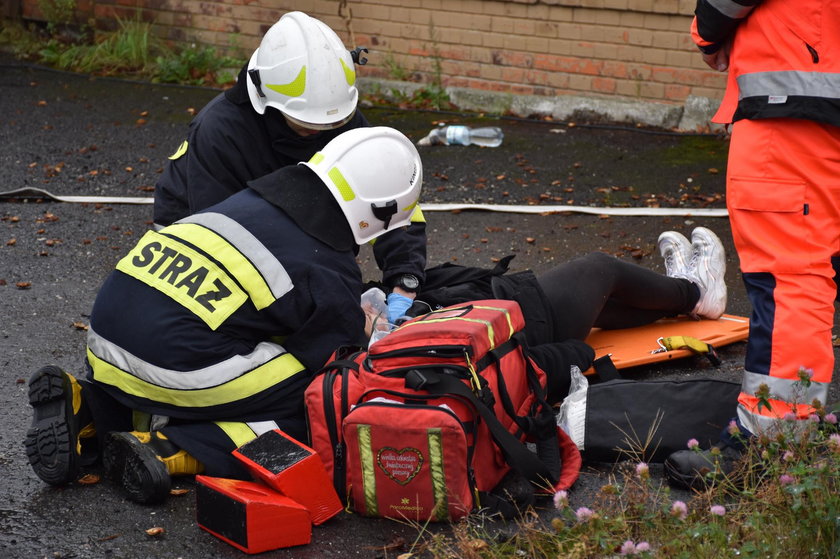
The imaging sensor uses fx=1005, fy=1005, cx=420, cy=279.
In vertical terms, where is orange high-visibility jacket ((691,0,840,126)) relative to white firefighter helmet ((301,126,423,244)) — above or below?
above

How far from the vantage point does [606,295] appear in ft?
13.8

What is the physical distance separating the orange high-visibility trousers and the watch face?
1399 mm

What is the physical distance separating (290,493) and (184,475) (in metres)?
0.56

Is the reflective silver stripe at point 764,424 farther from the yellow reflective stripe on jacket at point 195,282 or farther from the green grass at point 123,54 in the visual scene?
the green grass at point 123,54

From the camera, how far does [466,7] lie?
8.88m

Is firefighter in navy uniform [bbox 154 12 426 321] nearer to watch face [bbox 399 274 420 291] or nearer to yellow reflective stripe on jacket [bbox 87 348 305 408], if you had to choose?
watch face [bbox 399 274 420 291]

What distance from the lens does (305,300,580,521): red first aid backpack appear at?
10.1ft

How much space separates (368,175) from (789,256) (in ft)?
4.68

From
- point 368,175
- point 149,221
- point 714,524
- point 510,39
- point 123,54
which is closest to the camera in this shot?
point 714,524

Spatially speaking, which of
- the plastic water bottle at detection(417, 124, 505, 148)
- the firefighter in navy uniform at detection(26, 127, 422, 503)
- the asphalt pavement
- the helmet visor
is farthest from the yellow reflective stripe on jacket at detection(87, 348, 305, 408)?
the plastic water bottle at detection(417, 124, 505, 148)

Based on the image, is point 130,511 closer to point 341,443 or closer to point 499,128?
point 341,443

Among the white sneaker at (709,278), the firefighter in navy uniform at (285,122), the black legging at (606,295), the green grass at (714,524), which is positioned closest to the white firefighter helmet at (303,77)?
the firefighter in navy uniform at (285,122)

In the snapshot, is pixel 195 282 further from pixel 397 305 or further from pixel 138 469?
pixel 397 305

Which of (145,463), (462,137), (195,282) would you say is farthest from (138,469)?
(462,137)
